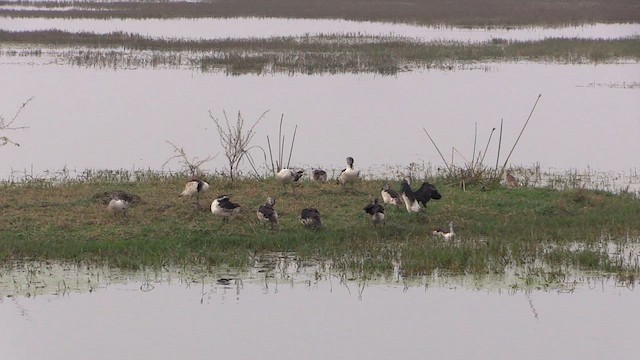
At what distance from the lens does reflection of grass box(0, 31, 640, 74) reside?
3453cm

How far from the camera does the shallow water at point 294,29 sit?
44.0 metres

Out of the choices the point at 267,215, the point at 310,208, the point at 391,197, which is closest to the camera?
the point at 267,215

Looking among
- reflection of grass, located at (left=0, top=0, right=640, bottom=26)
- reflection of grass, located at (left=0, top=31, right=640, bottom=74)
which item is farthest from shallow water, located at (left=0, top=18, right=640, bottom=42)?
reflection of grass, located at (left=0, top=31, right=640, bottom=74)

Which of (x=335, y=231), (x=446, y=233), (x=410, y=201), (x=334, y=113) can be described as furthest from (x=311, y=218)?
(x=334, y=113)

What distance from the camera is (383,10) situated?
56500 millimetres

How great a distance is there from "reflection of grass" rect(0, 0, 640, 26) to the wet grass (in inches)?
1406

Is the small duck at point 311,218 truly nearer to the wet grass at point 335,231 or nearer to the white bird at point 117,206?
the wet grass at point 335,231

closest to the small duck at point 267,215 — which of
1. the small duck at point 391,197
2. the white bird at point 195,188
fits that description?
the white bird at point 195,188

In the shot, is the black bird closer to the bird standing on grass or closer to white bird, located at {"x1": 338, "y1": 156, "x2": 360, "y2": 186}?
the bird standing on grass

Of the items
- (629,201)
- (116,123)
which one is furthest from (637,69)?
(629,201)

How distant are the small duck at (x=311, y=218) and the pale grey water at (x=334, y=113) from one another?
5.75 meters

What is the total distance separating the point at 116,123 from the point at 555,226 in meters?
13.4

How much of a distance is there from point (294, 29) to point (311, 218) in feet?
114

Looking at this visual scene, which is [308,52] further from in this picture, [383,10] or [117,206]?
[117,206]
